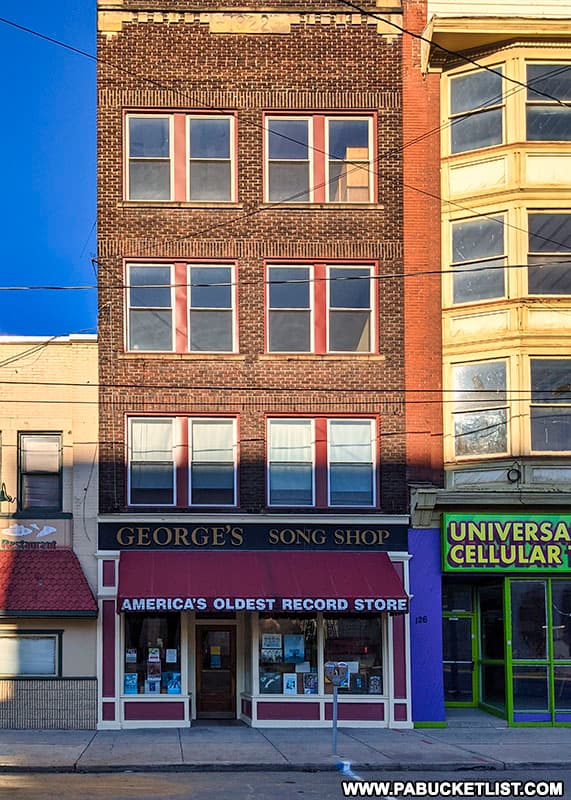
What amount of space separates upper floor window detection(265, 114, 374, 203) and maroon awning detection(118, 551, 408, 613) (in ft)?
24.5

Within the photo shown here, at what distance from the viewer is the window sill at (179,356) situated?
2312 cm

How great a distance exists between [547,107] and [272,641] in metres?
12.2

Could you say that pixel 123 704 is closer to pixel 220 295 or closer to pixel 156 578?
pixel 156 578

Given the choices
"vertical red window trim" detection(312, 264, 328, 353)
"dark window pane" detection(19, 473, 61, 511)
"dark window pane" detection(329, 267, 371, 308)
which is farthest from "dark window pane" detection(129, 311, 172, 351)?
"dark window pane" detection(329, 267, 371, 308)

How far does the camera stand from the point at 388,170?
2381cm

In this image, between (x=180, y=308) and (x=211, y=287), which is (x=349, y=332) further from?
(x=180, y=308)

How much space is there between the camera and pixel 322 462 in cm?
2319

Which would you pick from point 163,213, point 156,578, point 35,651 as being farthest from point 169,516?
point 163,213

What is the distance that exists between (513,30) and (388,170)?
12.2ft

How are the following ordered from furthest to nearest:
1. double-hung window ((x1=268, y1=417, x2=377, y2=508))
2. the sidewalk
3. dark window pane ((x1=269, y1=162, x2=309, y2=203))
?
dark window pane ((x1=269, y1=162, x2=309, y2=203))
double-hung window ((x1=268, y1=417, x2=377, y2=508))
the sidewalk

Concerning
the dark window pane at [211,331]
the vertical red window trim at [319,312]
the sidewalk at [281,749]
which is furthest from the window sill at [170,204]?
the sidewalk at [281,749]

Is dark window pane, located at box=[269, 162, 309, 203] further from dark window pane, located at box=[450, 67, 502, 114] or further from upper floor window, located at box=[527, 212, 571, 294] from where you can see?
upper floor window, located at box=[527, 212, 571, 294]

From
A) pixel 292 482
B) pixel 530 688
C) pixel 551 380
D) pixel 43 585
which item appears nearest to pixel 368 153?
pixel 551 380

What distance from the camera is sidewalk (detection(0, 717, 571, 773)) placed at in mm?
17516
